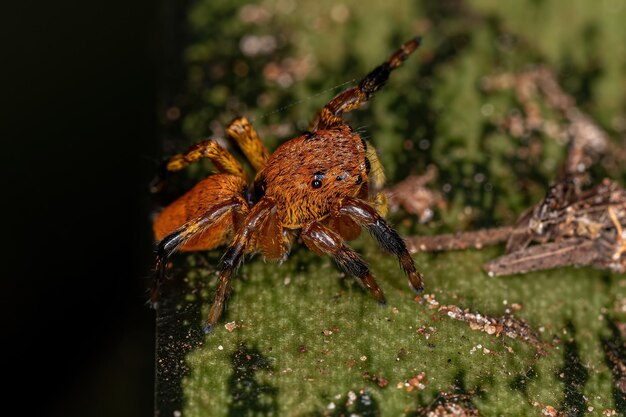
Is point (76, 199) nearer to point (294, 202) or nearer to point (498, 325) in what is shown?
point (294, 202)

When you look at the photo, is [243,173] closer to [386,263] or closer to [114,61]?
[386,263]

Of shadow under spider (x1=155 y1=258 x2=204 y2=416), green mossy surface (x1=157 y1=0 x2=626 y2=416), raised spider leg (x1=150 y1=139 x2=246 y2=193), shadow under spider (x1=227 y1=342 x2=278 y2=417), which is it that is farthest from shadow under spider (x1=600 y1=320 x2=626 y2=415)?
raised spider leg (x1=150 y1=139 x2=246 y2=193)

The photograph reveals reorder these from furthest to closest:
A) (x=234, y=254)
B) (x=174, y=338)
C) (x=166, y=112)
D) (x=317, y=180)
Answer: (x=166, y=112)
(x=317, y=180)
(x=234, y=254)
(x=174, y=338)

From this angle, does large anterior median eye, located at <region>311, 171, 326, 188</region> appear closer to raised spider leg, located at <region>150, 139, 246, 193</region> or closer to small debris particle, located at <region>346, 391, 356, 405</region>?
raised spider leg, located at <region>150, 139, 246, 193</region>

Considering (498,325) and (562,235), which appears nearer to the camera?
(498,325)

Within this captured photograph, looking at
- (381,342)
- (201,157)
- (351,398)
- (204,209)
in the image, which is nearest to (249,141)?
(201,157)
